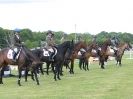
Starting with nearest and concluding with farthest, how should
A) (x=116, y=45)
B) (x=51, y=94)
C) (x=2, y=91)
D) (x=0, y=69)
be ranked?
(x=51, y=94), (x=2, y=91), (x=0, y=69), (x=116, y=45)

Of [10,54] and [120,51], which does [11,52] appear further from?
[120,51]

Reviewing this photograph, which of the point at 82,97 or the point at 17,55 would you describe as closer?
the point at 82,97

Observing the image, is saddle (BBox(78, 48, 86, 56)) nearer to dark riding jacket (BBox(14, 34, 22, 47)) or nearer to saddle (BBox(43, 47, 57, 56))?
saddle (BBox(43, 47, 57, 56))

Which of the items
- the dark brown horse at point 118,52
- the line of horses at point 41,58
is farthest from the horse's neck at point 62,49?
the dark brown horse at point 118,52

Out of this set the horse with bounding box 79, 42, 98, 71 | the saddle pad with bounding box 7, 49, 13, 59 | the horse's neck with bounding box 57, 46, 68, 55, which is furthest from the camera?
the horse with bounding box 79, 42, 98, 71

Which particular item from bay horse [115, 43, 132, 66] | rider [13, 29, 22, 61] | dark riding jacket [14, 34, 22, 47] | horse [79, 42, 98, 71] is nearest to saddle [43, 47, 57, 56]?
rider [13, 29, 22, 61]

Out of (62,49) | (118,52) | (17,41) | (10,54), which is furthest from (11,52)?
(118,52)

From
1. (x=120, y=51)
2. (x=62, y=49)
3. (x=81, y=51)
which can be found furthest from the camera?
(x=120, y=51)

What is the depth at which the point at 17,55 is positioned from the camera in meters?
22.3

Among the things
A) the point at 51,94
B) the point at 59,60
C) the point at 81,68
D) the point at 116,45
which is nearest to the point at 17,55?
the point at 59,60

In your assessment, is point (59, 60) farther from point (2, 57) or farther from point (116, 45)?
point (116, 45)

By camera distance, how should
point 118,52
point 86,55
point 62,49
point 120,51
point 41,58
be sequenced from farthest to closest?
point 120,51 < point 118,52 < point 86,55 < point 41,58 < point 62,49

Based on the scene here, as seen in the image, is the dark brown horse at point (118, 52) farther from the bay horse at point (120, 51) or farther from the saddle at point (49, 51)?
the saddle at point (49, 51)

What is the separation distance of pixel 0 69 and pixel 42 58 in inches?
116
